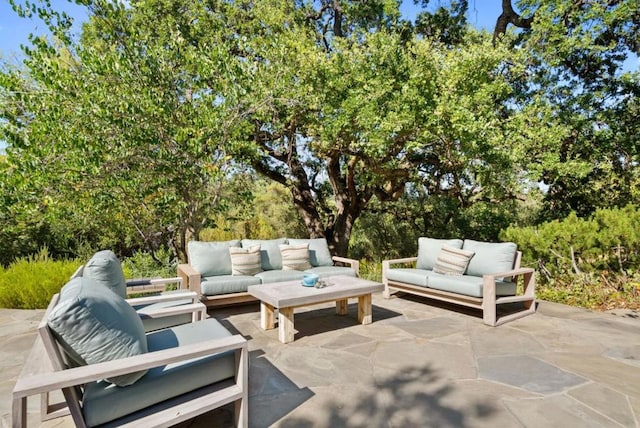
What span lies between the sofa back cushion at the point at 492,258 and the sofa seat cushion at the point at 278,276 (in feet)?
7.30

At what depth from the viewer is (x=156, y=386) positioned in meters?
1.80

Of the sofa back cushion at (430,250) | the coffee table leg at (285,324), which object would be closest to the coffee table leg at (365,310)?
the coffee table leg at (285,324)

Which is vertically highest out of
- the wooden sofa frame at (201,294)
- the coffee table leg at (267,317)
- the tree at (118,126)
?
the tree at (118,126)

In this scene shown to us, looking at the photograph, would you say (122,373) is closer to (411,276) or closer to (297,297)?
(297,297)

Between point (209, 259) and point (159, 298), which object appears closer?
point (159, 298)

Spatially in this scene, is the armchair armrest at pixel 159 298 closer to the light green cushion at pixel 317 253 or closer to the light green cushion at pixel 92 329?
the light green cushion at pixel 92 329

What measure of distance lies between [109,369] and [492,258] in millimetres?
4172

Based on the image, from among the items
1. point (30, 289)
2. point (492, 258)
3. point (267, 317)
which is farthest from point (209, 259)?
point (492, 258)

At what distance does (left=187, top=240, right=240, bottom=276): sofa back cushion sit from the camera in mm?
4520

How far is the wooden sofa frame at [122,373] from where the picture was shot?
4.78ft

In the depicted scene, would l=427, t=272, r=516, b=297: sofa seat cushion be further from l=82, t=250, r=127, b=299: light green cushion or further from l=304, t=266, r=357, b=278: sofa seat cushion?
l=82, t=250, r=127, b=299: light green cushion

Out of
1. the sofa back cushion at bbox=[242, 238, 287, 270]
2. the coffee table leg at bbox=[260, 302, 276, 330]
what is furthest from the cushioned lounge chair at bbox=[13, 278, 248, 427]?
the sofa back cushion at bbox=[242, 238, 287, 270]

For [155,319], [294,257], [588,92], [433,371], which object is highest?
[588,92]

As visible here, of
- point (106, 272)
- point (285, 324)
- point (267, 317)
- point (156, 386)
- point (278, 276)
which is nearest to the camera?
point (156, 386)
